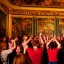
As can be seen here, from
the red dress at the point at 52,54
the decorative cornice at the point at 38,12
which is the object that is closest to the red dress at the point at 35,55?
the red dress at the point at 52,54

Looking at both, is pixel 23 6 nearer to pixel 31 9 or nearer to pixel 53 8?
pixel 31 9

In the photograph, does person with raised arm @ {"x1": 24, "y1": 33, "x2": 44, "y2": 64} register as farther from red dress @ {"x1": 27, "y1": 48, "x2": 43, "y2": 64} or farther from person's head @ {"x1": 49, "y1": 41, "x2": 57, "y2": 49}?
person's head @ {"x1": 49, "y1": 41, "x2": 57, "y2": 49}

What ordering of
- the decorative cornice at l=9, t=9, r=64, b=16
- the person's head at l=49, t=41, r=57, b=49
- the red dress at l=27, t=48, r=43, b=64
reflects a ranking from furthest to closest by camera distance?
the decorative cornice at l=9, t=9, r=64, b=16 < the person's head at l=49, t=41, r=57, b=49 < the red dress at l=27, t=48, r=43, b=64

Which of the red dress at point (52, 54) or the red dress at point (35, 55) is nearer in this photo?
the red dress at point (35, 55)

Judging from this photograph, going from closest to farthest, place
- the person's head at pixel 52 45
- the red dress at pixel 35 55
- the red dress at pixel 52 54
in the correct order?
the red dress at pixel 35 55 < the person's head at pixel 52 45 < the red dress at pixel 52 54

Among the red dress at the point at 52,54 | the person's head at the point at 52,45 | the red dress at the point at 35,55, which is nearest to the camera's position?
the red dress at the point at 35,55

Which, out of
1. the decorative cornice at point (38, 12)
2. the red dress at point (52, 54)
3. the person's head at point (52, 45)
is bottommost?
the red dress at point (52, 54)

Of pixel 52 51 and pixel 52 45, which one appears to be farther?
pixel 52 51

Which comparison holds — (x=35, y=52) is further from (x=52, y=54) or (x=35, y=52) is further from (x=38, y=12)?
(x=38, y=12)

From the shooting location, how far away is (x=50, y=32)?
22125 millimetres

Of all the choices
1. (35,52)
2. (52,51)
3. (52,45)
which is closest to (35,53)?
(35,52)

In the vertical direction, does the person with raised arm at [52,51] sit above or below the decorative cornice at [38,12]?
below

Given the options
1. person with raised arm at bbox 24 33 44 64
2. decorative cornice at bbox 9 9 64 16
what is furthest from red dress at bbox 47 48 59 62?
decorative cornice at bbox 9 9 64 16

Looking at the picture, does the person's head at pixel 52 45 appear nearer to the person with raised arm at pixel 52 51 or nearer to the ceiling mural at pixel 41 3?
the person with raised arm at pixel 52 51
